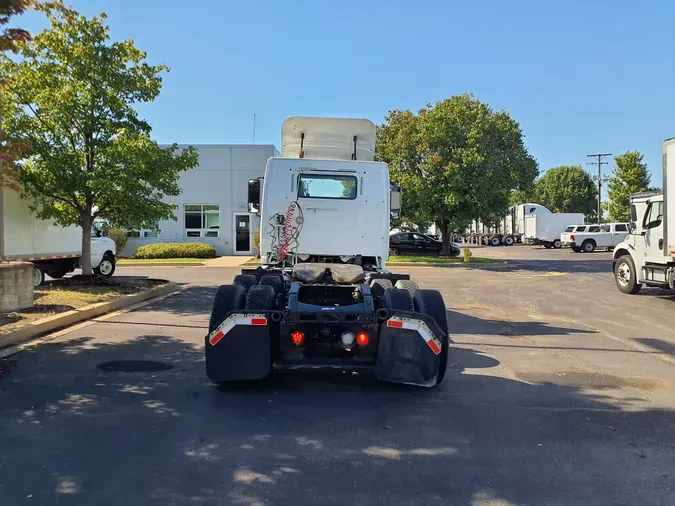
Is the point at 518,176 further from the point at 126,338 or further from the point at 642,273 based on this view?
the point at 126,338

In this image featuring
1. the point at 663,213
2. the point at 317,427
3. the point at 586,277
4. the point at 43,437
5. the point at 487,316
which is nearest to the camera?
the point at 43,437

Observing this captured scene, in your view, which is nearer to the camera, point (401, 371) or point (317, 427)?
point (317, 427)

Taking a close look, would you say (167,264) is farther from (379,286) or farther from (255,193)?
(379,286)

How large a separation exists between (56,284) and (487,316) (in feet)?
32.9

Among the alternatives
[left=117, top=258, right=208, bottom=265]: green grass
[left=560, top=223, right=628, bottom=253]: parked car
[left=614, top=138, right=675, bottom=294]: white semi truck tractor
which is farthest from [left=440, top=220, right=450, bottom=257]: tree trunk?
[left=560, top=223, right=628, bottom=253]: parked car

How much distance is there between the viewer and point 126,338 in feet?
27.5

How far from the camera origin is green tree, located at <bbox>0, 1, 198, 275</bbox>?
38.8 ft

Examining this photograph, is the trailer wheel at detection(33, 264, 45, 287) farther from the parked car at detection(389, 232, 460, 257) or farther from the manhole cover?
the parked car at detection(389, 232, 460, 257)

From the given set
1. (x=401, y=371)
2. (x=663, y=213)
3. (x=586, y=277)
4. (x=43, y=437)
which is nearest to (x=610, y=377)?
(x=401, y=371)

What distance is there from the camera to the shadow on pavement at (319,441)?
11.5 feet

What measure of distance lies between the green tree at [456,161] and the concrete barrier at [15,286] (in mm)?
18751

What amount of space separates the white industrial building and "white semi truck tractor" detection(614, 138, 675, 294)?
19.9 metres

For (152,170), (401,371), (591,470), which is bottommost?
(591,470)

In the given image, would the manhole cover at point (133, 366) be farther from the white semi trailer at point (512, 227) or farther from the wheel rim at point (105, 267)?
the white semi trailer at point (512, 227)
